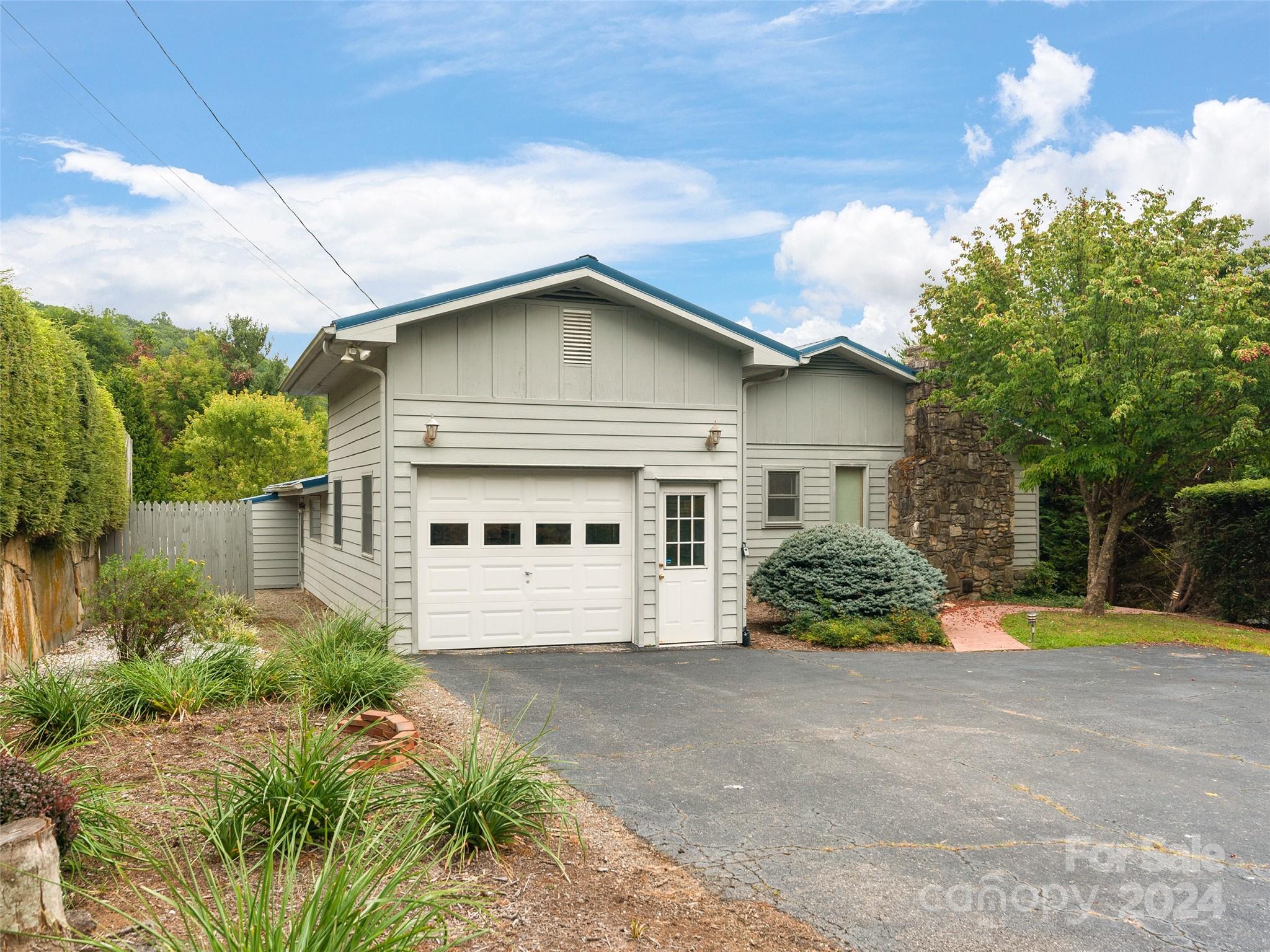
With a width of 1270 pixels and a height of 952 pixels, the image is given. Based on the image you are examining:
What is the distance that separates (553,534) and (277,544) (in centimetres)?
1271

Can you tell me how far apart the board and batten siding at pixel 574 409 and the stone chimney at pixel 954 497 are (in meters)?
5.81

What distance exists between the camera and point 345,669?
6969mm

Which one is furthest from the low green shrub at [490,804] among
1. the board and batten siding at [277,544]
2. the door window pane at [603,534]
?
the board and batten siding at [277,544]

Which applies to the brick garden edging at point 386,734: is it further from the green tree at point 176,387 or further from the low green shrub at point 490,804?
the green tree at point 176,387

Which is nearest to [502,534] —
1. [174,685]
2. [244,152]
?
[174,685]

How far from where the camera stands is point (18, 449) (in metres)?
8.19

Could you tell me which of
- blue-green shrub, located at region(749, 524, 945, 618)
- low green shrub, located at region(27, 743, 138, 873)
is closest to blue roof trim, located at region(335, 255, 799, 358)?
blue-green shrub, located at region(749, 524, 945, 618)

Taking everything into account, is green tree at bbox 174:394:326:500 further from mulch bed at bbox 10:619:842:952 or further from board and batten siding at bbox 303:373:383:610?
mulch bed at bbox 10:619:842:952

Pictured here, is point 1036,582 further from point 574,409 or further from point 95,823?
point 95,823

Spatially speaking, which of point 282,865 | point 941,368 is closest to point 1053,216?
point 941,368

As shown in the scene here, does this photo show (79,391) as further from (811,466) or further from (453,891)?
(811,466)

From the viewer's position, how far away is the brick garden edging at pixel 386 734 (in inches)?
202

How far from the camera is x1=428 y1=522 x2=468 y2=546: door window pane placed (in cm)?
1112

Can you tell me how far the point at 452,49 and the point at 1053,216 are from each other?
10.7 meters
